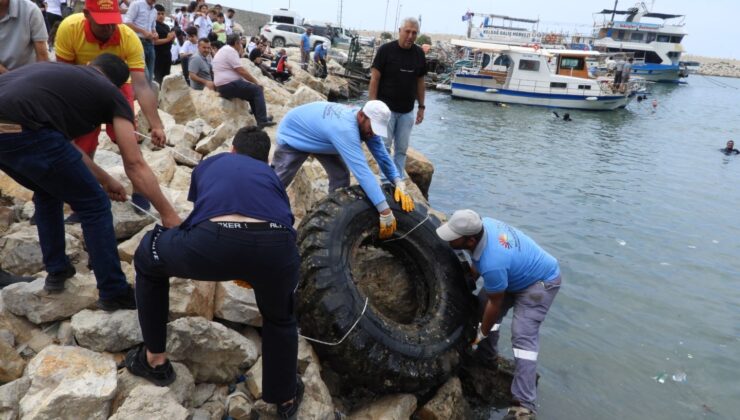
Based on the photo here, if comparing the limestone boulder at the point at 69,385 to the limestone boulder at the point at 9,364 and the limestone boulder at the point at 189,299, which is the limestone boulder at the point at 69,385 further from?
the limestone boulder at the point at 189,299

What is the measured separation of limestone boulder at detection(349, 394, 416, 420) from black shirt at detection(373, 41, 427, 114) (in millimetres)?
3638

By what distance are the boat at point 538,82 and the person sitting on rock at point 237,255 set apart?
28066 millimetres

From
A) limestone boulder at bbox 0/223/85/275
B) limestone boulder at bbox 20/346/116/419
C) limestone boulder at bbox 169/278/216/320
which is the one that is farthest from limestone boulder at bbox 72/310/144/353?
limestone boulder at bbox 0/223/85/275

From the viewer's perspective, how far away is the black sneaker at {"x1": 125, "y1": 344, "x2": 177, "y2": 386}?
2920mm

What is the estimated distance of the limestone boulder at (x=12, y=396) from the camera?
2570 mm

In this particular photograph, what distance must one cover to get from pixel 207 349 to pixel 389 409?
4.32 feet

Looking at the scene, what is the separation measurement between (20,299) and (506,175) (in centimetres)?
1108

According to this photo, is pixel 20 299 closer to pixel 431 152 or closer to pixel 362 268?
A: pixel 362 268

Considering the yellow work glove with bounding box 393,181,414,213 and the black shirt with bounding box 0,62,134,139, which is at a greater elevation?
the black shirt with bounding box 0,62,134,139

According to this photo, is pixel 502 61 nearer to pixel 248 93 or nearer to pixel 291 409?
pixel 248 93

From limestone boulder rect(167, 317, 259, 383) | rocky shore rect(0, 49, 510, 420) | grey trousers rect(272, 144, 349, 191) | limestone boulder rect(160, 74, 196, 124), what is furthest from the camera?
limestone boulder rect(160, 74, 196, 124)

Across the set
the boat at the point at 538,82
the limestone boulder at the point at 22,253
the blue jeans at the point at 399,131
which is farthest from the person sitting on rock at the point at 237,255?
the boat at the point at 538,82

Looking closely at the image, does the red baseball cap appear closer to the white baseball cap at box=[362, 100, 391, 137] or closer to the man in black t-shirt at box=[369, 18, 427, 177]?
the white baseball cap at box=[362, 100, 391, 137]

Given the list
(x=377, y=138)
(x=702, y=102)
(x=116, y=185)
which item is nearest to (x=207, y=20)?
(x=377, y=138)
